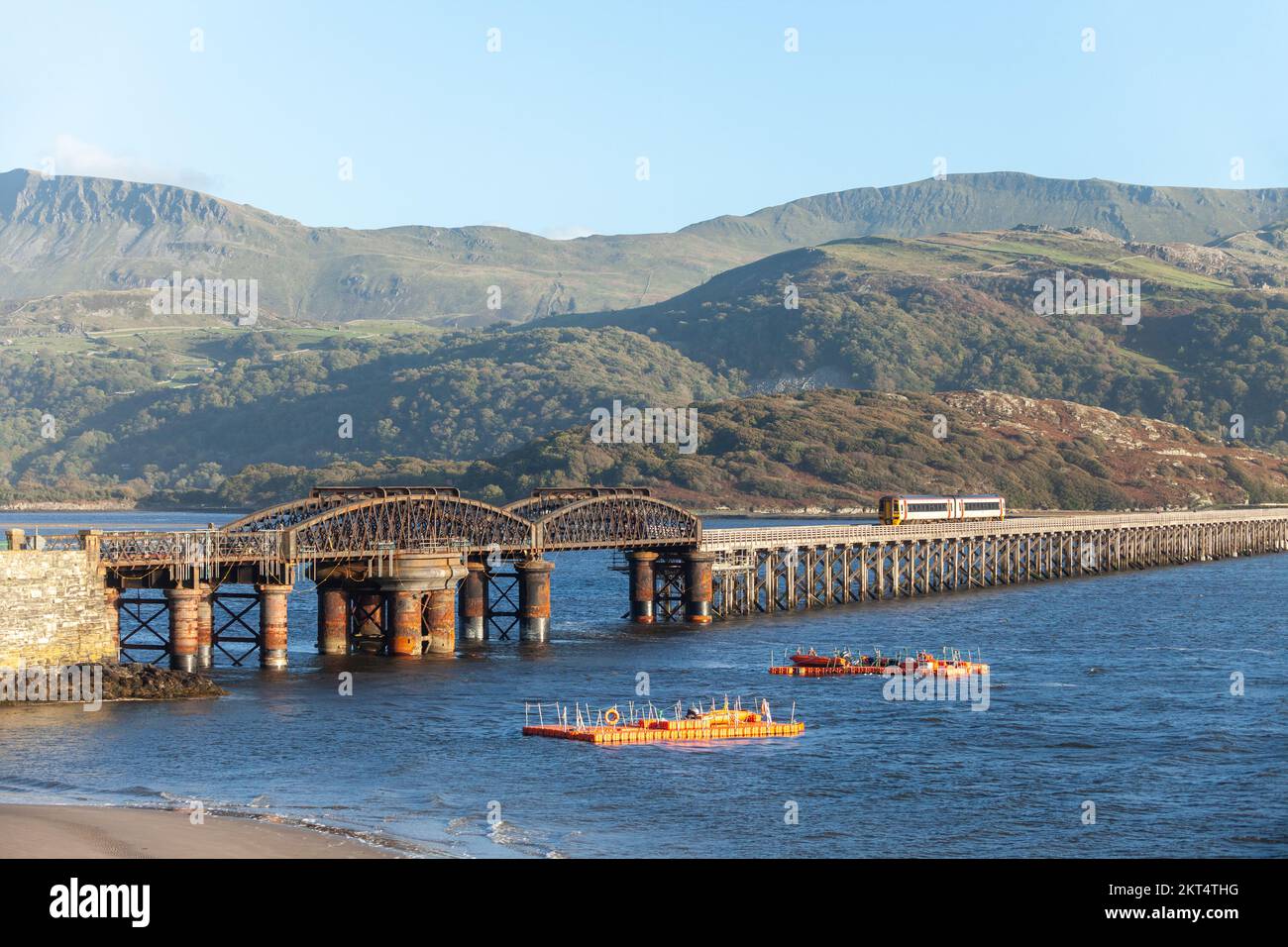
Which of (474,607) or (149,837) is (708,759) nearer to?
(149,837)

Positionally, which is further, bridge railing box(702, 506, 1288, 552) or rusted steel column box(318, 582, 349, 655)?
bridge railing box(702, 506, 1288, 552)

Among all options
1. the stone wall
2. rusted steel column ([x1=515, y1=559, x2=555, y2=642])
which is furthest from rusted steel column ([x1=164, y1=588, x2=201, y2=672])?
rusted steel column ([x1=515, y1=559, x2=555, y2=642])

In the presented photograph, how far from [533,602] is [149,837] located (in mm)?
57215

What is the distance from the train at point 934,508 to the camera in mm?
157625

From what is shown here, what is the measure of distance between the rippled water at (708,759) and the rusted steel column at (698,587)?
42.0ft

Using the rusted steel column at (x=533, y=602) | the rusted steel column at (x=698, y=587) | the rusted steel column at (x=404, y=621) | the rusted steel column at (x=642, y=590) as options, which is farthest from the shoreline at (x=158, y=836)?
the rusted steel column at (x=698, y=587)

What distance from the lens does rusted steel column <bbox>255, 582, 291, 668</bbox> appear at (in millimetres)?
90062

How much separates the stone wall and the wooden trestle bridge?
5.94ft

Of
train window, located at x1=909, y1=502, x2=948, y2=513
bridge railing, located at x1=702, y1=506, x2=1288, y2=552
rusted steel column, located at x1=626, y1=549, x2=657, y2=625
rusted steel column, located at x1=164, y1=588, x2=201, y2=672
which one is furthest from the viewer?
train window, located at x1=909, y1=502, x2=948, y2=513

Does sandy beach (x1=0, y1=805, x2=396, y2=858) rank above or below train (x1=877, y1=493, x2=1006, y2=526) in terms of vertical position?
below

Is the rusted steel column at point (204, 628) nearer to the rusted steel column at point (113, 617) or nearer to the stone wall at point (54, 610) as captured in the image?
the rusted steel column at point (113, 617)

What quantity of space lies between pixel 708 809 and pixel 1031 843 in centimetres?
1058

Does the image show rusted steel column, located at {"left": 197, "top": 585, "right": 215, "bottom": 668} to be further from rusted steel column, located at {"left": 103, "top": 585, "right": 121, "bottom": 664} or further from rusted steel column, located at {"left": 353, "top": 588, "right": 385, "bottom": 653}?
rusted steel column, located at {"left": 353, "top": 588, "right": 385, "bottom": 653}
